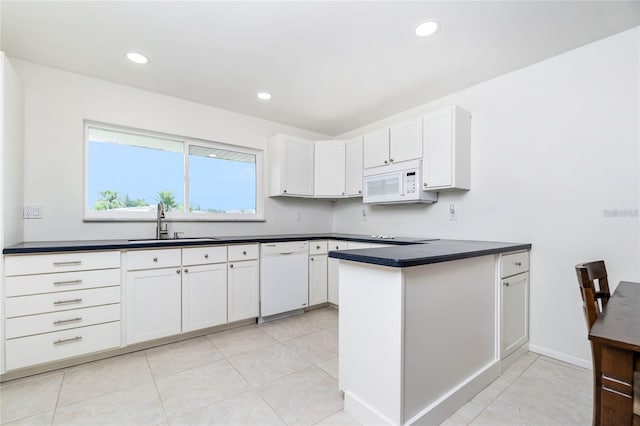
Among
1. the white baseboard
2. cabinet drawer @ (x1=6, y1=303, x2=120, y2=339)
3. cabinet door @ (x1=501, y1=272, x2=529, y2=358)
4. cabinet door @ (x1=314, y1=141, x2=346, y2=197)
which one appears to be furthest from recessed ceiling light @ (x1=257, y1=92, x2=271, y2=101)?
the white baseboard

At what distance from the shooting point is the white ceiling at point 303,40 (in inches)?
70.1

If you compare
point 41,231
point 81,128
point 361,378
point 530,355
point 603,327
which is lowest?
point 530,355

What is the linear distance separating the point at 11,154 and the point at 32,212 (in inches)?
20.8

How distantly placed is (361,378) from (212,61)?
99.6 inches

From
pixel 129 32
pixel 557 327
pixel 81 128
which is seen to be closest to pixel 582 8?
pixel 557 327

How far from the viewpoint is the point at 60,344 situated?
2039 millimetres

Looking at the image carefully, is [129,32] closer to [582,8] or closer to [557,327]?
[582,8]

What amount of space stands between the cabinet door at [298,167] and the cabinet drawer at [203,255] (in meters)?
1.19

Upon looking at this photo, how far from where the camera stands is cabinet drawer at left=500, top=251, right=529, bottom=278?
2.07 meters

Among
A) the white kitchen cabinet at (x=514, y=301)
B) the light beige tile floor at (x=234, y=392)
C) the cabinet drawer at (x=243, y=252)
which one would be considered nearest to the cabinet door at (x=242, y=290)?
the cabinet drawer at (x=243, y=252)

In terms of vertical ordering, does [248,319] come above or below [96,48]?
below

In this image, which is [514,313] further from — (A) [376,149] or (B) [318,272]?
(A) [376,149]

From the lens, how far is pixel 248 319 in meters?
2.98

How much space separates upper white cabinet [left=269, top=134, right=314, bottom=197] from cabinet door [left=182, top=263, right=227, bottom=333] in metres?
1.29
